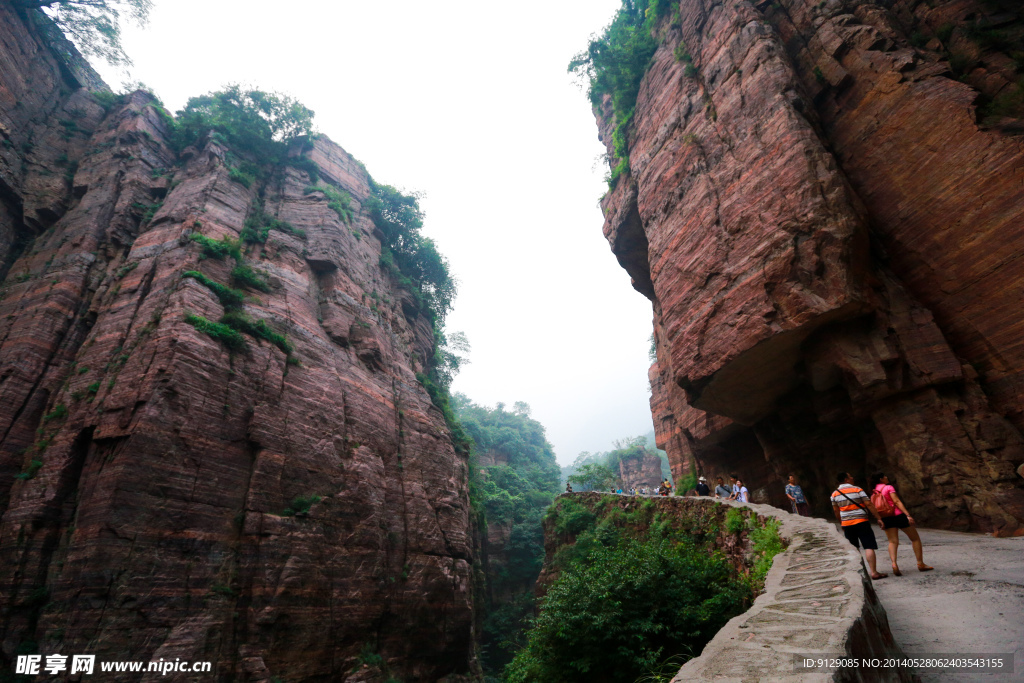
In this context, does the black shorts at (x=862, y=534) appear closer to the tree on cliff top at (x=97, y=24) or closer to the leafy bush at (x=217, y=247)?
the leafy bush at (x=217, y=247)

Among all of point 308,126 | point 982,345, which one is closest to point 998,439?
point 982,345

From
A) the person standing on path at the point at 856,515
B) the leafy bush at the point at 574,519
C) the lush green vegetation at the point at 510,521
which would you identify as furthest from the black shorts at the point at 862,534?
the lush green vegetation at the point at 510,521

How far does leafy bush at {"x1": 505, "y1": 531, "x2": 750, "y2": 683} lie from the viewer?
6484mm

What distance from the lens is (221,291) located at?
13773mm

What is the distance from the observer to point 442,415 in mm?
20203

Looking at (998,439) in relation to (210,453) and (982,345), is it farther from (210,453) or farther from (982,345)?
(210,453)

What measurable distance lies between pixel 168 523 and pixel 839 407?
1682 cm

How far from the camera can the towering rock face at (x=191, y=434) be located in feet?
30.5

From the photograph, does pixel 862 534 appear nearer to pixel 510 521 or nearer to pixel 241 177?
pixel 241 177

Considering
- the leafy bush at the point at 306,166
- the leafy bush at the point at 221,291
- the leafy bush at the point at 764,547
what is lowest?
the leafy bush at the point at 764,547

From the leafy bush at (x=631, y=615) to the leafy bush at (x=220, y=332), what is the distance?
1093 centimetres

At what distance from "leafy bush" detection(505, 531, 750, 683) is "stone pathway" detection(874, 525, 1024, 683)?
6.74 ft

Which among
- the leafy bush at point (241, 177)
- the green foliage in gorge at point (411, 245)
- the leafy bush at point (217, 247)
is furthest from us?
the green foliage in gorge at point (411, 245)

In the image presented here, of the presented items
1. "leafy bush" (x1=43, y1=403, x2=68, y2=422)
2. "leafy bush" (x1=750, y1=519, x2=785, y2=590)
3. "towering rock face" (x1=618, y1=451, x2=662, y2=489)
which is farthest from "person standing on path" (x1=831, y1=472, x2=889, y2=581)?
"towering rock face" (x1=618, y1=451, x2=662, y2=489)
